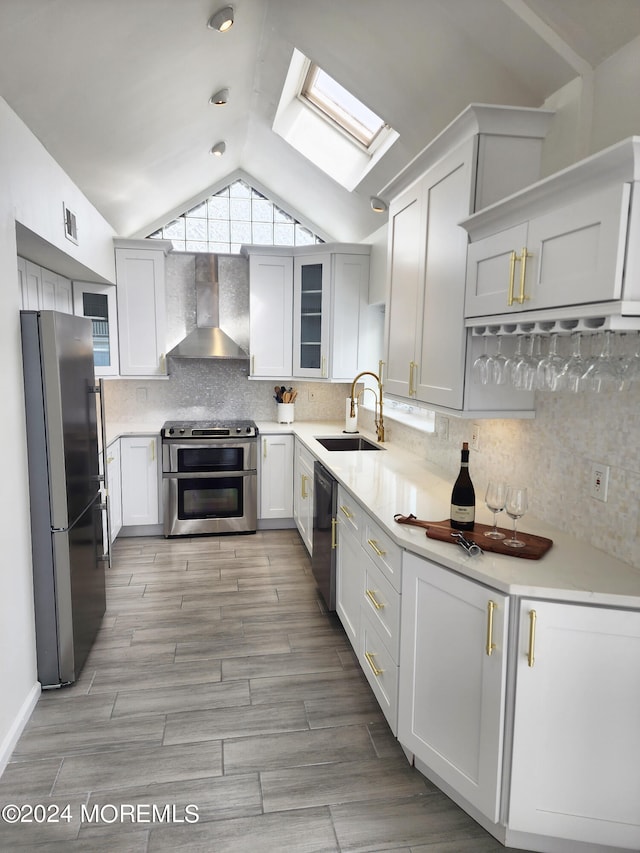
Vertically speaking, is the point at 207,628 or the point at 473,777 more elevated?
the point at 473,777

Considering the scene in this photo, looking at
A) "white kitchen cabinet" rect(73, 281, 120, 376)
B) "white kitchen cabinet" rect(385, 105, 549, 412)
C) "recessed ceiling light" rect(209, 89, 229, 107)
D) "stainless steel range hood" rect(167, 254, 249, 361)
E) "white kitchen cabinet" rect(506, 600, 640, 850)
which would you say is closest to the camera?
"white kitchen cabinet" rect(506, 600, 640, 850)

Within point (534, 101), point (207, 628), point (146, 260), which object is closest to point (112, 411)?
point (146, 260)

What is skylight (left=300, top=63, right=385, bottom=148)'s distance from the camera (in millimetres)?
3561

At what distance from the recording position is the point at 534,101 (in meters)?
2.16

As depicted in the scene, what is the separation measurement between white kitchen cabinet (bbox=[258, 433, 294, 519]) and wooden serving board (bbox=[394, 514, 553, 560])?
2648 mm

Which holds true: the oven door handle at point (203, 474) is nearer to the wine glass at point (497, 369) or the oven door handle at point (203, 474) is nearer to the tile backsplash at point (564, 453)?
the tile backsplash at point (564, 453)

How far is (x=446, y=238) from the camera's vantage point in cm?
228

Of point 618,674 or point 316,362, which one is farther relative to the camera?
point 316,362

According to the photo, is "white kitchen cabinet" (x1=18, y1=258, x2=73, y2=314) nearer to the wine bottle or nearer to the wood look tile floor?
the wood look tile floor

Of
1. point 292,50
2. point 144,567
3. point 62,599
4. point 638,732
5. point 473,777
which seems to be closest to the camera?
point 638,732

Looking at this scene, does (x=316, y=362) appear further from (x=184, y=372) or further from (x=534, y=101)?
(x=534, y=101)

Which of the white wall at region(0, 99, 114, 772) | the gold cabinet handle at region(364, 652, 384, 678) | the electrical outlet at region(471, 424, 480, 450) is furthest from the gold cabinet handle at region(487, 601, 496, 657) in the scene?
the white wall at region(0, 99, 114, 772)

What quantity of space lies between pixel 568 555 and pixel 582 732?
521 mm

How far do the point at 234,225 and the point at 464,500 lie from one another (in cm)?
403
